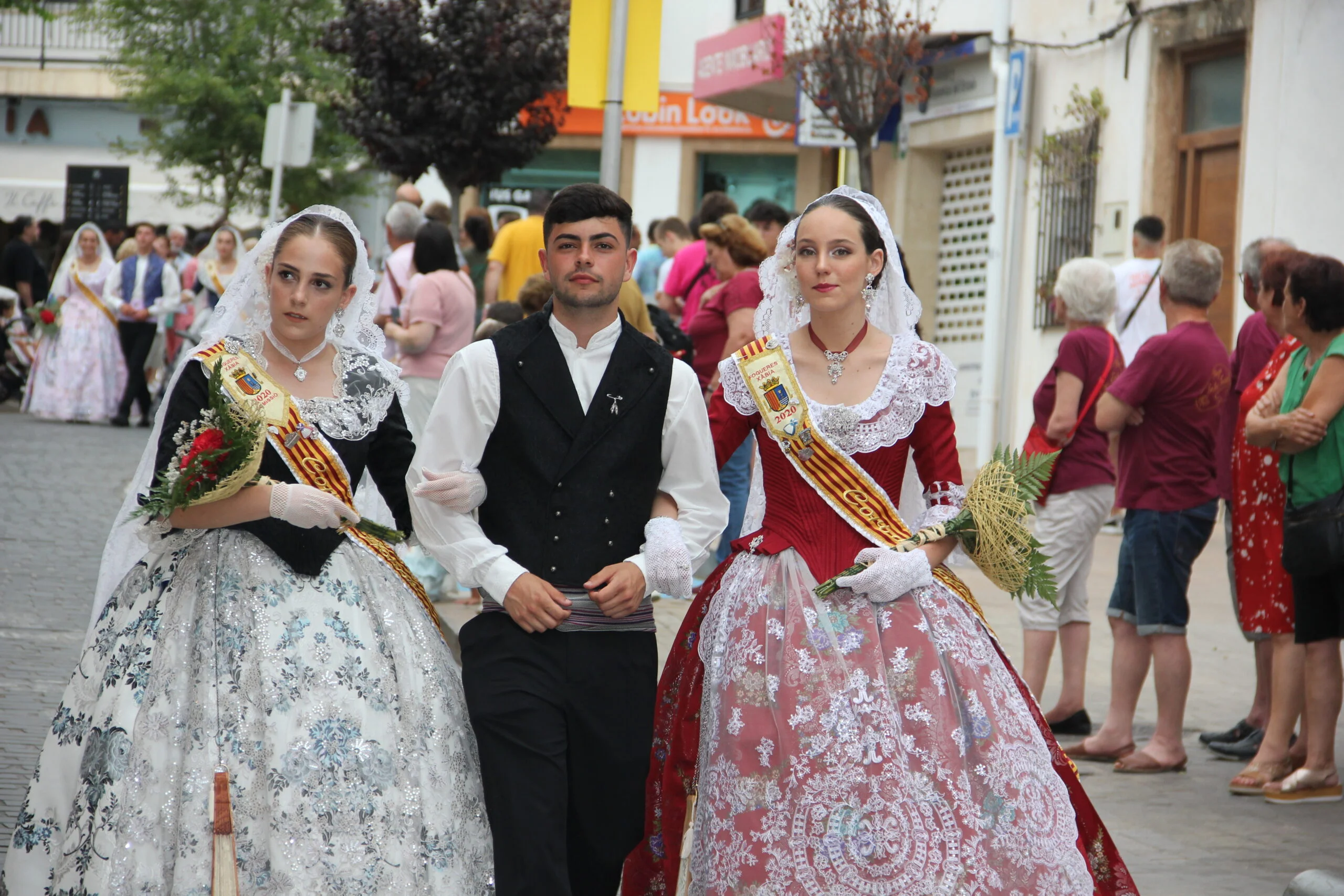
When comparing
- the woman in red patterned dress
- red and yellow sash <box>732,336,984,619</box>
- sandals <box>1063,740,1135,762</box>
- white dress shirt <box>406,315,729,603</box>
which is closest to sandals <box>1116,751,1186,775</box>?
sandals <box>1063,740,1135,762</box>

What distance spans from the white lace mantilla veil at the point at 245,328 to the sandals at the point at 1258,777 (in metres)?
3.75

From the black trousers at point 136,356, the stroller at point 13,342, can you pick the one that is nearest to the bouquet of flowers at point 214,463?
the black trousers at point 136,356

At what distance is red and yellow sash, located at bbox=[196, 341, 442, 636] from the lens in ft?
14.2

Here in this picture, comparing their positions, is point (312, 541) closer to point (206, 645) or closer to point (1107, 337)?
point (206, 645)

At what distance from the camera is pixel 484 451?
4273mm

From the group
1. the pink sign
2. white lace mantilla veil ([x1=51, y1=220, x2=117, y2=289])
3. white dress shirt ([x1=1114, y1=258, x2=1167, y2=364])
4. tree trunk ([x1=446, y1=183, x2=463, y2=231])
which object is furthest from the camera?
tree trunk ([x1=446, y1=183, x2=463, y2=231])

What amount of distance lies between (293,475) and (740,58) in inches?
738

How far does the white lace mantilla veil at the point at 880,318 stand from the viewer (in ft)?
14.8

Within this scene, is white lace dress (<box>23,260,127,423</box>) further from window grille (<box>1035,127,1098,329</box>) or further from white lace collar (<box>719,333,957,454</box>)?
white lace collar (<box>719,333,957,454</box>)

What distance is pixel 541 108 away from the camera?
2145 cm

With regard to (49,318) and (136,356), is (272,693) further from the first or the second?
(49,318)

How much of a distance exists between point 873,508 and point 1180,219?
11431mm

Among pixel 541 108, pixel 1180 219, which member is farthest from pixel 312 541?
pixel 541 108

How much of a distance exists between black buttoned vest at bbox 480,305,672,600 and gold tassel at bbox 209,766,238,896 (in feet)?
2.91
